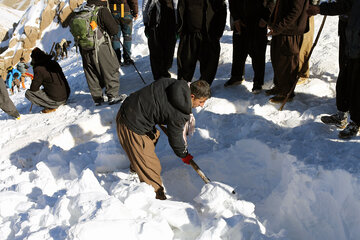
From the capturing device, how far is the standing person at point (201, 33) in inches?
163

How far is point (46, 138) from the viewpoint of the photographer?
15.3 feet

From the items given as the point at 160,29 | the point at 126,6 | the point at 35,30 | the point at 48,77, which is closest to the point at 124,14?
the point at 126,6

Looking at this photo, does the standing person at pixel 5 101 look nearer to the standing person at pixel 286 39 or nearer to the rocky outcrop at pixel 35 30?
the standing person at pixel 286 39

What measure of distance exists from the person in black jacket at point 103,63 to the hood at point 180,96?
8.41 ft

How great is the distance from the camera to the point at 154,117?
274 cm

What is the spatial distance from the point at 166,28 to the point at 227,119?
6.44 feet

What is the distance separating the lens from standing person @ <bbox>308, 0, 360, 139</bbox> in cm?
264

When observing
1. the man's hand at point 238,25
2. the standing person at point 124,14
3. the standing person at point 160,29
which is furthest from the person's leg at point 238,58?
the standing person at point 124,14

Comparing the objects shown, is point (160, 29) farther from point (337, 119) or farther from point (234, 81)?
point (337, 119)

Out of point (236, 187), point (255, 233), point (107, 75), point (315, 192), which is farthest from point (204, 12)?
point (255, 233)

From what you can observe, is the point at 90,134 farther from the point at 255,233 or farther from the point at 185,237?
the point at 255,233

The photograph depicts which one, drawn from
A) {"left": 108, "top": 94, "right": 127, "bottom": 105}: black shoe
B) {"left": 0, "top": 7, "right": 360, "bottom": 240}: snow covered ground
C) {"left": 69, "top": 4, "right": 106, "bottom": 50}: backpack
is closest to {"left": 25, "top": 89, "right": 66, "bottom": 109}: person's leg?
{"left": 0, "top": 7, "right": 360, "bottom": 240}: snow covered ground

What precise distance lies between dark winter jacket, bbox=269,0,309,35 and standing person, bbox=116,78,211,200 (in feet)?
5.46

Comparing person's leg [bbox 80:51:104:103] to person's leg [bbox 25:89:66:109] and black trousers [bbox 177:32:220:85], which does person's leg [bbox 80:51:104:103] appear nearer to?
person's leg [bbox 25:89:66:109]
